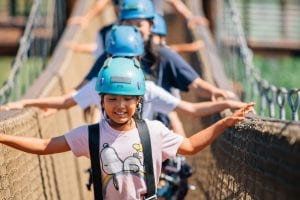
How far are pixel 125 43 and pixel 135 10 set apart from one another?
0.80 metres

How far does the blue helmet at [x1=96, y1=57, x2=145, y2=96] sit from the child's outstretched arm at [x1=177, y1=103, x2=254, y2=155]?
1.08 feet

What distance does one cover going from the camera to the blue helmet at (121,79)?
13.9 ft

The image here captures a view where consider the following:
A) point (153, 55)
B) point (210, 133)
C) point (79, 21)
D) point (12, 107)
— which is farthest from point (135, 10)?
point (79, 21)

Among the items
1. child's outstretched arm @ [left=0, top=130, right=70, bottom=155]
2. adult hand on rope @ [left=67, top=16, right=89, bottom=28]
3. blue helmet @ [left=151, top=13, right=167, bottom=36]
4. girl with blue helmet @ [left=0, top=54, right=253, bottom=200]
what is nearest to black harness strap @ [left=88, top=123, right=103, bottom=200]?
girl with blue helmet @ [left=0, top=54, right=253, bottom=200]

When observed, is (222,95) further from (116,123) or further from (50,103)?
(116,123)

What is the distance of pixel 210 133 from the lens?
4363 mm

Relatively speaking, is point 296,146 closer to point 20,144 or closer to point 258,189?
point 258,189

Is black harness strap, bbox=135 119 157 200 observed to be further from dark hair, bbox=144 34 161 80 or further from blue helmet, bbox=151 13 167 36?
blue helmet, bbox=151 13 167 36

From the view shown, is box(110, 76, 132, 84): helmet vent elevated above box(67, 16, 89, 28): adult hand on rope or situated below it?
above

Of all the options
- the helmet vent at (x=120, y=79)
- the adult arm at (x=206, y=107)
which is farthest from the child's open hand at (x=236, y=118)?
the adult arm at (x=206, y=107)

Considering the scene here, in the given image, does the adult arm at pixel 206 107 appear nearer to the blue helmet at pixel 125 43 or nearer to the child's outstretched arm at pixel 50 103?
the blue helmet at pixel 125 43

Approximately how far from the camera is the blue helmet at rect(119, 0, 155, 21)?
638 centimetres

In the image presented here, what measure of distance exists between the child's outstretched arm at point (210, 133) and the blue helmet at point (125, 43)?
51.1 inches

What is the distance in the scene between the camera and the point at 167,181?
6.57 m
